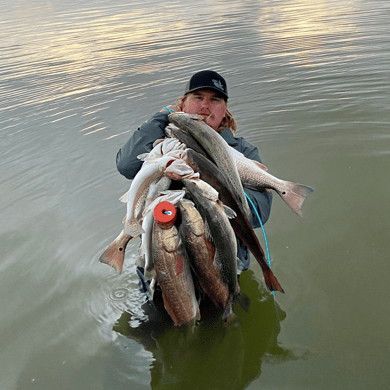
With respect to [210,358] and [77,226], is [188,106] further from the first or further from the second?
[77,226]

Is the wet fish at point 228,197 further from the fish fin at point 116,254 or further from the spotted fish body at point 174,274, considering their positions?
the fish fin at point 116,254

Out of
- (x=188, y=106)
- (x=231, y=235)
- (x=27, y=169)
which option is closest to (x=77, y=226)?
(x=27, y=169)

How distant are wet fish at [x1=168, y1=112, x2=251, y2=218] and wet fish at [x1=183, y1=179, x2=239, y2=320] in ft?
0.87

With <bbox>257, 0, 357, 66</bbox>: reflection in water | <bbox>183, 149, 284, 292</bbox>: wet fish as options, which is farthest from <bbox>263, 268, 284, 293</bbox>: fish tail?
<bbox>257, 0, 357, 66</bbox>: reflection in water

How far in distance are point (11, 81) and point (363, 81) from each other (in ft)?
32.3

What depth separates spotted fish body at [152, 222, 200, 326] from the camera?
246 centimetres

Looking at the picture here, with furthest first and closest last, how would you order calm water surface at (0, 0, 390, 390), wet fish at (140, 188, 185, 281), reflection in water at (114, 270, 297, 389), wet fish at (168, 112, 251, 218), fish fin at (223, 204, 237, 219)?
calm water surface at (0, 0, 390, 390)
reflection in water at (114, 270, 297, 389)
wet fish at (168, 112, 251, 218)
fish fin at (223, 204, 237, 219)
wet fish at (140, 188, 185, 281)

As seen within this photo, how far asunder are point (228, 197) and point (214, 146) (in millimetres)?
383

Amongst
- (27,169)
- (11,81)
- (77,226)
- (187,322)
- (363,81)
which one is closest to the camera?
(187,322)

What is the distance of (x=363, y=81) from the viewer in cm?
855

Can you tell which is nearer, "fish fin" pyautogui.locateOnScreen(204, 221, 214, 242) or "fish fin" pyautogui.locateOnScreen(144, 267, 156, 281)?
"fish fin" pyautogui.locateOnScreen(204, 221, 214, 242)

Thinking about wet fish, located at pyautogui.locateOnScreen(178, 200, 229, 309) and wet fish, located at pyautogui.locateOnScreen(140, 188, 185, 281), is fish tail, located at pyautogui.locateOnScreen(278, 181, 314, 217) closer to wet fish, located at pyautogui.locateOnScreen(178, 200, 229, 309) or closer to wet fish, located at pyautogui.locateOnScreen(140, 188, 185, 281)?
wet fish, located at pyautogui.locateOnScreen(178, 200, 229, 309)

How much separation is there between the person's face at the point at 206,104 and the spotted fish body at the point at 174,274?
114 cm

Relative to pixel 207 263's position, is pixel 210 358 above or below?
below
